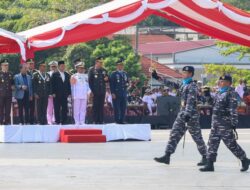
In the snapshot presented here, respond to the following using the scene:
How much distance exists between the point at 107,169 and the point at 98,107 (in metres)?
7.81

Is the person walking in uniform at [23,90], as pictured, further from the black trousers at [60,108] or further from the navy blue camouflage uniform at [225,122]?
the navy blue camouflage uniform at [225,122]

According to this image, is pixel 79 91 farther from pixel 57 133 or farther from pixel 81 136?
pixel 81 136

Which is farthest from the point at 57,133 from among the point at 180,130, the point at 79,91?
the point at 180,130

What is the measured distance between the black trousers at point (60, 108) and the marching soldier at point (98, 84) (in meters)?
0.72

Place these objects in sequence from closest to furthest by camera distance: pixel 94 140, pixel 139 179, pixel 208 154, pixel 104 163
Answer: pixel 139 179, pixel 208 154, pixel 104 163, pixel 94 140

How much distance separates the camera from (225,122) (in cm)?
1477

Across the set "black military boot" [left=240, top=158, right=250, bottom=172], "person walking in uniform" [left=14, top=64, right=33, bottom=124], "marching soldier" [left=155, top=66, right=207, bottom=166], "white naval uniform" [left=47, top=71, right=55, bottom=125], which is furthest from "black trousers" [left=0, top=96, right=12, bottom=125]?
"black military boot" [left=240, top=158, right=250, bottom=172]

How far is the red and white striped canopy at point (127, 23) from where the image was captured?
64.6 ft

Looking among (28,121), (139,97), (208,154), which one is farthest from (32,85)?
(139,97)

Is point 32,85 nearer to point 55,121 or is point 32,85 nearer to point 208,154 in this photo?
point 55,121

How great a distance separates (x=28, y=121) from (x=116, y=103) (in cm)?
222

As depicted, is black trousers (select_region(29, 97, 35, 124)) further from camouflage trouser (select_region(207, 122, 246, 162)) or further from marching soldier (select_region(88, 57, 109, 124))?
camouflage trouser (select_region(207, 122, 246, 162))

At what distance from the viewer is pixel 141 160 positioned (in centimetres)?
1700

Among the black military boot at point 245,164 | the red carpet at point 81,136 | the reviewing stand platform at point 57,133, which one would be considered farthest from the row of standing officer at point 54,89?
the black military boot at point 245,164
